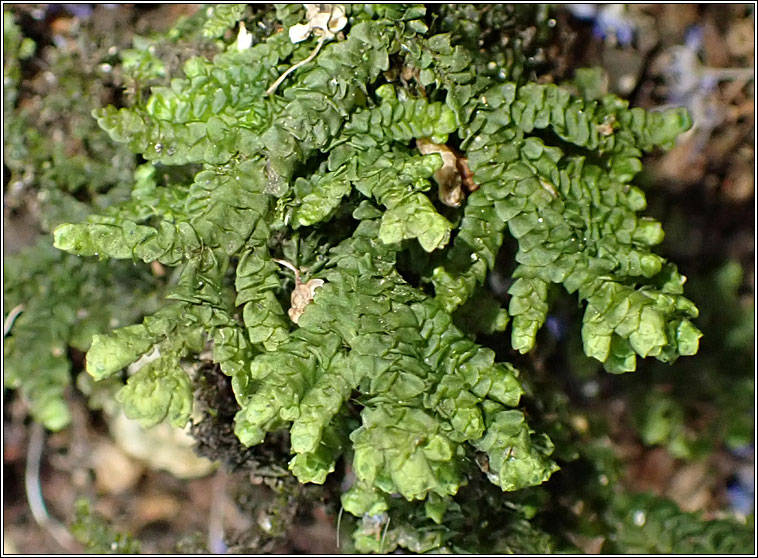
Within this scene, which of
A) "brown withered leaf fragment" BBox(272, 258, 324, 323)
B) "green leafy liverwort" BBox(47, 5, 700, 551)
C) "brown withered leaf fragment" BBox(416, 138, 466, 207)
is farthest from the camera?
"brown withered leaf fragment" BBox(416, 138, 466, 207)

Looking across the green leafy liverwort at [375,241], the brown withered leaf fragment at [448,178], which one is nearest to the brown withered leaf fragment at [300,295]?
the green leafy liverwort at [375,241]

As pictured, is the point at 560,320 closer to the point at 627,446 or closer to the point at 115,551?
the point at 627,446

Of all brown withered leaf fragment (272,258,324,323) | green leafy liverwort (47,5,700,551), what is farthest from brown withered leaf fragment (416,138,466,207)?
brown withered leaf fragment (272,258,324,323)

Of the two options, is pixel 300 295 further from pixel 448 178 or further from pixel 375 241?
pixel 448 178

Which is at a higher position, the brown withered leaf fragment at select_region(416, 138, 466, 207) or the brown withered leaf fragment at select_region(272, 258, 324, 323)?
the brown withered leaf fragment at select_region(416, 138, 466, 207)

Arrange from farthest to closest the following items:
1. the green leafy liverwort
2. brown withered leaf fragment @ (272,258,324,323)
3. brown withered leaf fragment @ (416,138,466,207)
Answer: brown withered leaf fragment @ (416,138,466,207) → brown withered leaf fragment @ (272,258,324,323) → the green leafy liverwort

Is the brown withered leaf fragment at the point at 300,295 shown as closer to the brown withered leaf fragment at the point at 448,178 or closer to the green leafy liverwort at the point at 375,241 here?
the green leafy liverwort at the point at 375,241

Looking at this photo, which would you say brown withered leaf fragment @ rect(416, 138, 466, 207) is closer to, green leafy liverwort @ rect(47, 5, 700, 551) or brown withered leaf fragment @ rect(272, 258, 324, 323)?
green leafy liverwort @ rect(47, 5, 700, 551)

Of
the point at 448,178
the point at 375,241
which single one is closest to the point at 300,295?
the point at 375,241
